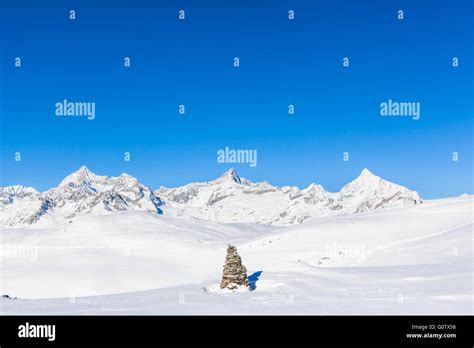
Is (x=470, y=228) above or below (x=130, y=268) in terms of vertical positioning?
above

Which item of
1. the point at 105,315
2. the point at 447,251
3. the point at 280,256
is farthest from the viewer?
the point at 280,256

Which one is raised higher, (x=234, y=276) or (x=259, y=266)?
(x=234, y=276)

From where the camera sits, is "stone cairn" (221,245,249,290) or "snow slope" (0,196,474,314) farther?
"stone cairn" (221,245,249,290)

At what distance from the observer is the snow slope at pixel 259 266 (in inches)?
707

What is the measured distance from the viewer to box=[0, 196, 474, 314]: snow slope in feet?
58.9

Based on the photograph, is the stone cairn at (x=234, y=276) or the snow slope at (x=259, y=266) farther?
the stone cairn at (x=234, y=276)

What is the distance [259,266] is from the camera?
38.2m

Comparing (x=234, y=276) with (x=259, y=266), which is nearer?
(x=234, y=276)
